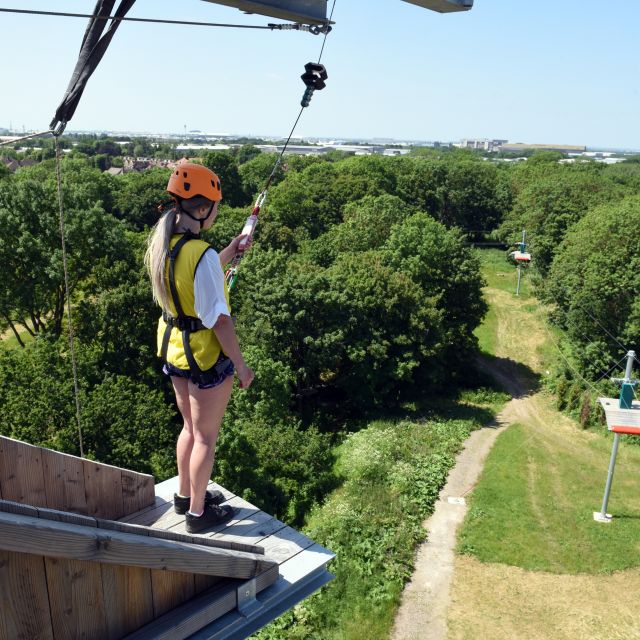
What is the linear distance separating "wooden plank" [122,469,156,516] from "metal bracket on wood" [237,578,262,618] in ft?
4.27

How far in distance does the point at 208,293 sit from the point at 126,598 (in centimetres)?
184

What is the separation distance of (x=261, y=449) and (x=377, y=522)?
4704 mm

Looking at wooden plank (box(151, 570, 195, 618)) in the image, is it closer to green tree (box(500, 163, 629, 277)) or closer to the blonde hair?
the blonde hair

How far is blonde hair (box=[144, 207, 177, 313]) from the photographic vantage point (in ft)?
13.5

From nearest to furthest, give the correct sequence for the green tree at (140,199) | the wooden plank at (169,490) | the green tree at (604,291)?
the wooden plank at (169,490) → the green tree at (604,291) → the green tree at (140,199)

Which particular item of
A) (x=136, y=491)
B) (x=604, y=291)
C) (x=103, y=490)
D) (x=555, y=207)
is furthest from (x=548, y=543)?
(x=555, y=207)

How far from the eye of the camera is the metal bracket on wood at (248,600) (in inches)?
146

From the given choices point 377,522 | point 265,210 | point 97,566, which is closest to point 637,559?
point 377,522

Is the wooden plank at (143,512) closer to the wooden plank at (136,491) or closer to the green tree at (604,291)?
the wooden plank at (136,491)

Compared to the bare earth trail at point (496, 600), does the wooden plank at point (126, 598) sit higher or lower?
higher

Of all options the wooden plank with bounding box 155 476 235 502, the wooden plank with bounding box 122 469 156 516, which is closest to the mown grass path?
the wooden plank with bounding box 155 476 235 502

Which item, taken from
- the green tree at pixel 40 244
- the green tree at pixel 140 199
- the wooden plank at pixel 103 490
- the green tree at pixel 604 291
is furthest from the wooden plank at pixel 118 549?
the green tree at pixel 140 199

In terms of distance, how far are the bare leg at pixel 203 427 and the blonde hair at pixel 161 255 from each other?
665 mm

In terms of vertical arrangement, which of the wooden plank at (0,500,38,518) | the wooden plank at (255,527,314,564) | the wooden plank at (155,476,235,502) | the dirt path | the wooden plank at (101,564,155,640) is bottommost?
the dirt path
